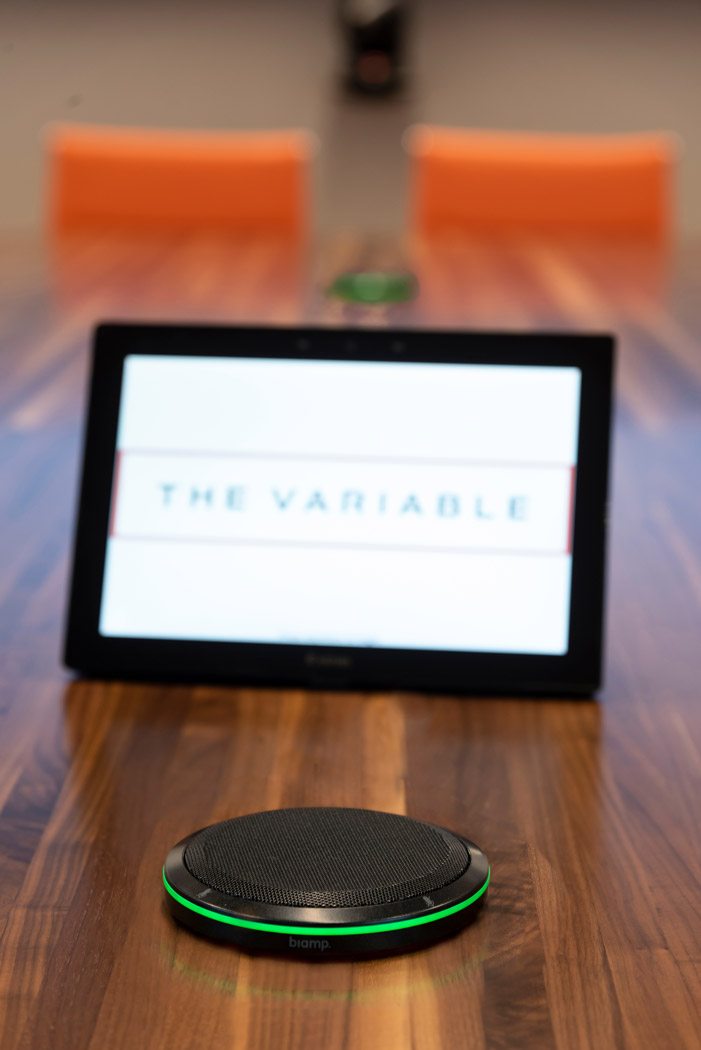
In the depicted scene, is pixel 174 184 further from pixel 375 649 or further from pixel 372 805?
pixel 372 805

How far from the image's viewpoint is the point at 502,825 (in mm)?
605

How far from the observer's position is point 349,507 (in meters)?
0.77

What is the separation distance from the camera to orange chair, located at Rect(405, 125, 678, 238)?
2.93 metres

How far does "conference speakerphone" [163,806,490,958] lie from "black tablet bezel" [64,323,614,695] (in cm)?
19

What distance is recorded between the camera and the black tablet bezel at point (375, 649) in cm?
75

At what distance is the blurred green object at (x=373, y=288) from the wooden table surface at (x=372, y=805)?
2.69 feet

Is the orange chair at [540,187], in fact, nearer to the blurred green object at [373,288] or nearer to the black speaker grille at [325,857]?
the blurred green object at [373,288]

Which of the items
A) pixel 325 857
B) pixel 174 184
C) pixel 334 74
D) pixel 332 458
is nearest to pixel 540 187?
pixel 174 184

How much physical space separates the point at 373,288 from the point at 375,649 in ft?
4.28

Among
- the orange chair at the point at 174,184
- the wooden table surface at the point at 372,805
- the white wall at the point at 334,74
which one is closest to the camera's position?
the wooden table surface at the point at 372,805

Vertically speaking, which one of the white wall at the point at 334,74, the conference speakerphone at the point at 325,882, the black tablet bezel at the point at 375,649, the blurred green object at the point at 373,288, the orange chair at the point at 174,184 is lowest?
the conference speakerphone at the point at 325,882

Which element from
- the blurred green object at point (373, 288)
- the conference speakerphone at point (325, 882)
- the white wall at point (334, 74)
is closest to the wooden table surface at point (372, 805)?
the conference speakerphone at point (325, 882)

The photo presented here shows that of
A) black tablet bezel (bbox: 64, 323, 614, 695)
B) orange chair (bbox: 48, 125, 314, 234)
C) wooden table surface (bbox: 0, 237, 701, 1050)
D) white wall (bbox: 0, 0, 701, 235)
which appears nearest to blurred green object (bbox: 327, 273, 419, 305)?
wooden table surface (bbox: 0, 237, 701, 1050)

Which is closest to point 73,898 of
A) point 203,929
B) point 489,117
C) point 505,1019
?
point 203,929
